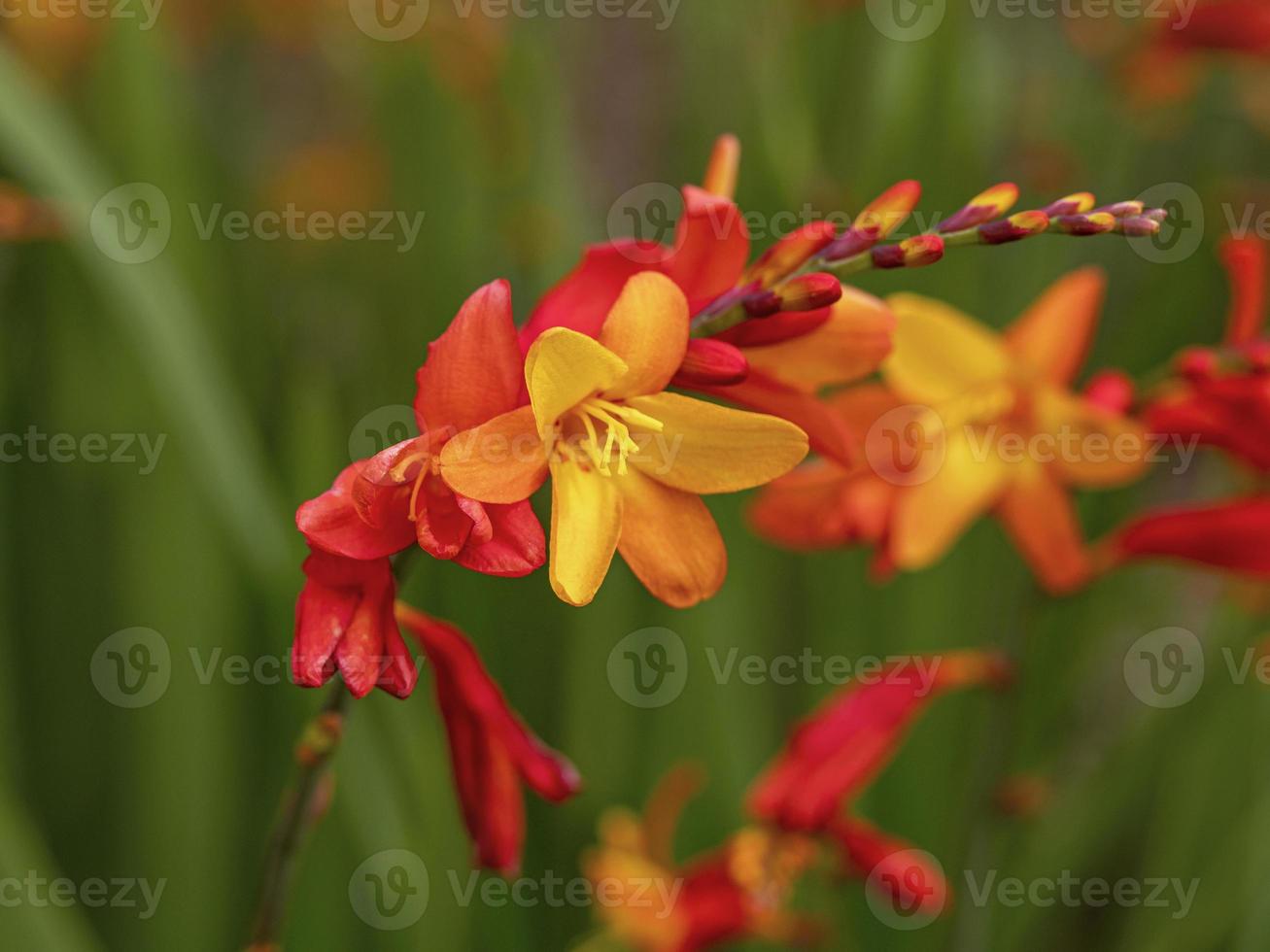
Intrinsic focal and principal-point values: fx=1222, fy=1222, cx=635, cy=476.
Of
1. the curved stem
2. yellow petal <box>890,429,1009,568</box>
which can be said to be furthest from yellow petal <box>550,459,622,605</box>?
yellow petal <box>890,429,1009,568</box>

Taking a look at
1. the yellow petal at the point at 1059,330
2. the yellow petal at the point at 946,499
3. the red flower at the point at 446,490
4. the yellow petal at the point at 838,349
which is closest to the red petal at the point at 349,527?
the red flower at the point at 446,490

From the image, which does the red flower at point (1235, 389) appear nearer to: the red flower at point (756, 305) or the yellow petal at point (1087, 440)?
the yellow petal at point (1087, 440)

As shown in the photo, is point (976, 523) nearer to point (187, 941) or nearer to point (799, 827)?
point (799, 827)

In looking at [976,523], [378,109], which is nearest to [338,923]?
[976,523]

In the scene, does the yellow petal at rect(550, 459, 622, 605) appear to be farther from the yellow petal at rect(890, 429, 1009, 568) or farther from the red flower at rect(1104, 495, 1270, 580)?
the red flower at rect(1104, 495, 1270, 580)

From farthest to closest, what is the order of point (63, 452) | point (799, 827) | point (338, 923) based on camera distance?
point (63, 452)
point (338, 923)
point (799, 827)

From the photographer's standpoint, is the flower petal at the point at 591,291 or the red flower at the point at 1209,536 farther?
the red flower at the point at 1209,536

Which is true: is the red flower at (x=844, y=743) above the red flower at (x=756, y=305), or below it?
below

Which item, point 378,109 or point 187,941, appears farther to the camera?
point 378,109
